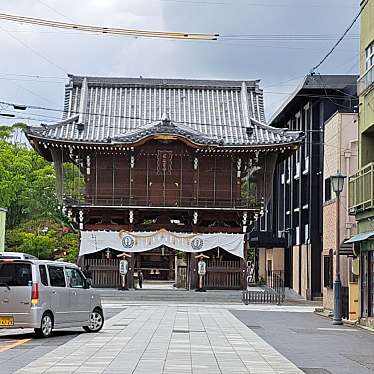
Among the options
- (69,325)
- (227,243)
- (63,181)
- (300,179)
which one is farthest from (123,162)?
(69,325)

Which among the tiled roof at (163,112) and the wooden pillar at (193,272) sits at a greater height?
the tiled roof at (163,112)

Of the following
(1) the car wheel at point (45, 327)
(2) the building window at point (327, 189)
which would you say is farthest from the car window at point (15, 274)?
(2) the building window at point (327, 189)

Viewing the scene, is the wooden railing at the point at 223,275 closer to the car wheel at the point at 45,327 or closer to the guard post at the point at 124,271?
the guard post at the point at 124,271

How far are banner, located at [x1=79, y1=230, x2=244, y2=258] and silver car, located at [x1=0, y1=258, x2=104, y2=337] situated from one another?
1005 inches

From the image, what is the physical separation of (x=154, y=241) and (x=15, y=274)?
27715 mm

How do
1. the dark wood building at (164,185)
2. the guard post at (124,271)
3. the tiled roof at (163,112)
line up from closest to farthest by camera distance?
the dark wood building at (164,185) → the guard post at (124,271) → the tiled roof at (163,112)

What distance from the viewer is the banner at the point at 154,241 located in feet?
154

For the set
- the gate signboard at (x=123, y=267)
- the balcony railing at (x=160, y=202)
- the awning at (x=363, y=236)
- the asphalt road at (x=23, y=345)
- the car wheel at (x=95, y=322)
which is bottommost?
the asphalt road at (x=23, y=345)

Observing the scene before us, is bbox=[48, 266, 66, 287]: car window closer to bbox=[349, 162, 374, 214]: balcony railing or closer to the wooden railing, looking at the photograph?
bbox=[349, 162, 374, 214]: balcony railing

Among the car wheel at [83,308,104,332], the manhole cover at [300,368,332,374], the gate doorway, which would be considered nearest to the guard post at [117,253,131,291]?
the gate doorway

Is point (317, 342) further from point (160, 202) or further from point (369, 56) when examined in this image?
point (160, 202)

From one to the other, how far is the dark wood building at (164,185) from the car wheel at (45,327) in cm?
2619

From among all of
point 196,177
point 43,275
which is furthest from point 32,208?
point 43,275

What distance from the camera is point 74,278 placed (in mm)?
21516
